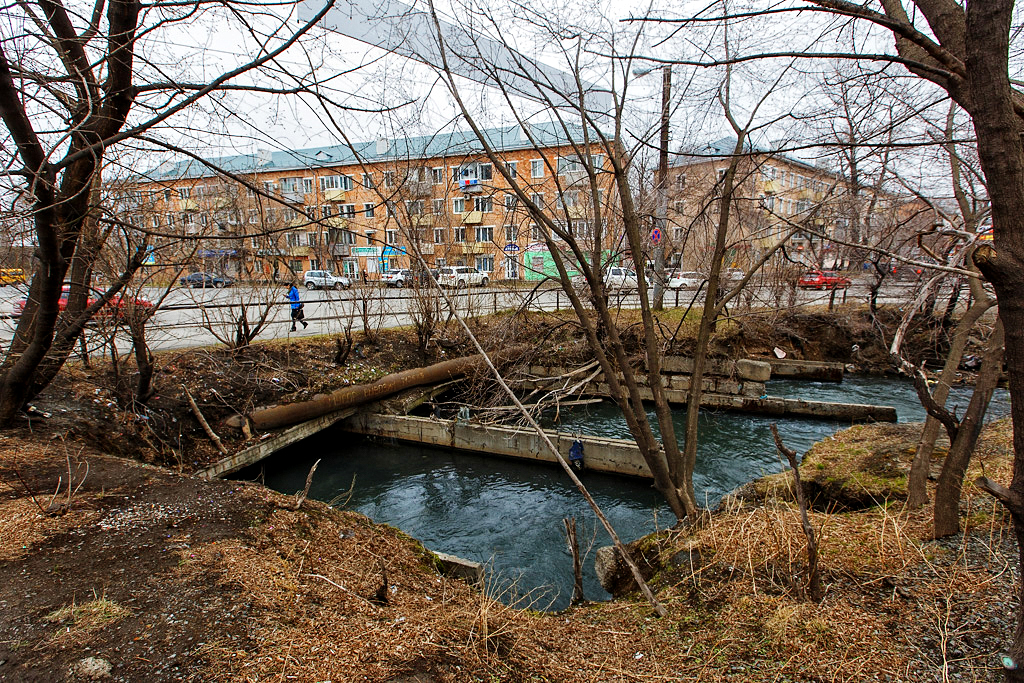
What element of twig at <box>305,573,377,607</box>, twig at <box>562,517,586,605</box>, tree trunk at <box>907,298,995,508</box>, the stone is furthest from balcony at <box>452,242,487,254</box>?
tree trunk at <box>907,298,995,508</box>

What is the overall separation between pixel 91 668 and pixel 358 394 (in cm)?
997

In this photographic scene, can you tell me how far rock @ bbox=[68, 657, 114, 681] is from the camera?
9.21 feet

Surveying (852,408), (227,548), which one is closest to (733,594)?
(227,548)

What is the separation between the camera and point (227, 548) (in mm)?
4344

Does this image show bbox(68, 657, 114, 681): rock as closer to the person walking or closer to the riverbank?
the riverbank

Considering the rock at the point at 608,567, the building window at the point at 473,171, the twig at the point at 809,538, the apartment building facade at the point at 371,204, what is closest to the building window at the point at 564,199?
the apartment building facade at the point at 371,204

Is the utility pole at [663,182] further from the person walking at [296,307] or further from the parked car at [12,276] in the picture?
the person walking at [296,307]

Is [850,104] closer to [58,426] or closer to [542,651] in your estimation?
[542,651]

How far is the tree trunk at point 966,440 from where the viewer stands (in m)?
3.79

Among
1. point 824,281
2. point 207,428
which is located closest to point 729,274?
point 824,281

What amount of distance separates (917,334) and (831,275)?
4.00 m

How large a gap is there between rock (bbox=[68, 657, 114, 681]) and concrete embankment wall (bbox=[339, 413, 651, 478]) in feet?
25.5

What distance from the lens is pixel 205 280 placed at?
34.6 ft

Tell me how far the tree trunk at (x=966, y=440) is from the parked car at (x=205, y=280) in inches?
417
